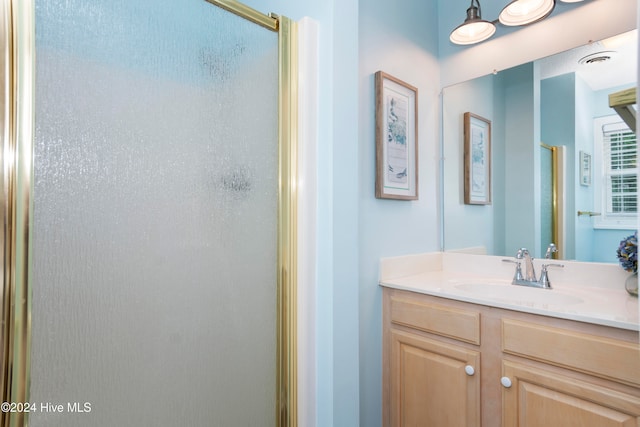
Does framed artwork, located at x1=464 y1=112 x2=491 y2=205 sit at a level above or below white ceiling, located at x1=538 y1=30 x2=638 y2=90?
below

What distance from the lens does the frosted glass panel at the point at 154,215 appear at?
708 millimetres

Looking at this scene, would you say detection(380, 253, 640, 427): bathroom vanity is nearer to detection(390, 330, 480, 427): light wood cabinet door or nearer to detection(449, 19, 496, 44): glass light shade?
detection(390, 330, 480, 427): light wood cabinet door

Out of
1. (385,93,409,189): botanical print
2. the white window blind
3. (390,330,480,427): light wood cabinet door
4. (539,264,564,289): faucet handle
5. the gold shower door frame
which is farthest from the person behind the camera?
(385,93,409,189): botanical print

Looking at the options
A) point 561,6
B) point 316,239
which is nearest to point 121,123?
point 316,239

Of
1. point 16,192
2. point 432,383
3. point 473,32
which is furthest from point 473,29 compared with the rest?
point 16,192

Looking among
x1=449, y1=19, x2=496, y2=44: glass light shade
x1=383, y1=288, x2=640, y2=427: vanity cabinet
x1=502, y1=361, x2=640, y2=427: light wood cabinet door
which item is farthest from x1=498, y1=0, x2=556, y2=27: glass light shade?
x1=502, y1=361, x2=640, y2=427: light wood cabinet door

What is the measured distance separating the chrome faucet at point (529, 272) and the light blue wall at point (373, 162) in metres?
0.44

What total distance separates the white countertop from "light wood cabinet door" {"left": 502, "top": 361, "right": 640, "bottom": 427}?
199mm

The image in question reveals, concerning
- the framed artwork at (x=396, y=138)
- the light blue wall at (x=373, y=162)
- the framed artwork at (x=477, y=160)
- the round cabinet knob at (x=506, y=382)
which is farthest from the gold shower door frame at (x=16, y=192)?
the framed artwork at (x=477, y=160)

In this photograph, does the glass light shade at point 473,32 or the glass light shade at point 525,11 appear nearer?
the glass light shade at point 525,11

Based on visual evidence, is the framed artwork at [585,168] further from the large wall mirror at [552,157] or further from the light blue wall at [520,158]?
the light blue wall at [520,158]

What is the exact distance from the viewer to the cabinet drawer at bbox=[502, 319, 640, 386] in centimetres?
92

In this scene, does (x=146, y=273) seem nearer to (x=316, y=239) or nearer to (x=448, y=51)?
(x=316, y=239)

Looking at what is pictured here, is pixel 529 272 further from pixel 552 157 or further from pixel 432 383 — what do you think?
pixel 432 383
